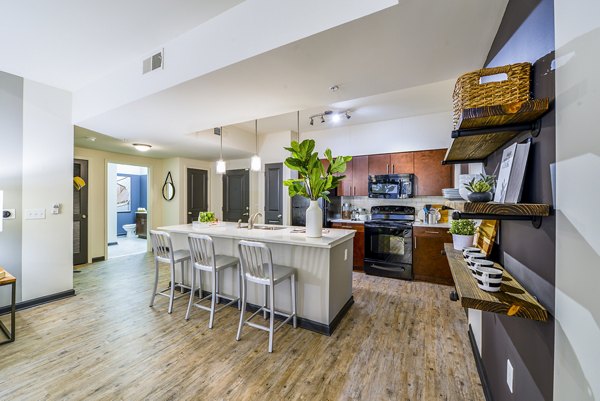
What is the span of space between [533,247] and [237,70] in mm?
2145

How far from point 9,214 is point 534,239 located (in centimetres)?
477

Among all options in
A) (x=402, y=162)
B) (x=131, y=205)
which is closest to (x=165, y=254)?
(x=402, y=162)

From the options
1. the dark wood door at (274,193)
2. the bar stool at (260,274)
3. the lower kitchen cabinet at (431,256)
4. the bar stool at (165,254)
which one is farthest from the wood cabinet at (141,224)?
the lower kitchen cabinet at (431,256)

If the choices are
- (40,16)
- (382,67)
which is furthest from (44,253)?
(382,67)

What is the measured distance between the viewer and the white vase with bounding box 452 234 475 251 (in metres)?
1.85

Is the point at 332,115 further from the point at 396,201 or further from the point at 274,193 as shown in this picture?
the point at 274,193

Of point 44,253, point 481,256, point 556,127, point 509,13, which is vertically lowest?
point 44,253

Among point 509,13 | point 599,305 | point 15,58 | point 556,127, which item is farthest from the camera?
point 15,58

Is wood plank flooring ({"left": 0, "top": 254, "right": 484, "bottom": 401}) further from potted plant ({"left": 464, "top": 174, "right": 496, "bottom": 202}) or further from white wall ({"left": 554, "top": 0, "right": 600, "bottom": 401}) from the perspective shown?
potted plant ({"left": 464, "top": 174, "right": 496, "bottom": 202})

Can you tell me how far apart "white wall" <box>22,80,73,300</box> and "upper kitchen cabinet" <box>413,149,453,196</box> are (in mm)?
5232

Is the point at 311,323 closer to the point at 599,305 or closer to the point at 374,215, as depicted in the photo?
the point at 599,305

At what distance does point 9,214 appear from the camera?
2.90 m

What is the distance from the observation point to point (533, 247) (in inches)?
38.6

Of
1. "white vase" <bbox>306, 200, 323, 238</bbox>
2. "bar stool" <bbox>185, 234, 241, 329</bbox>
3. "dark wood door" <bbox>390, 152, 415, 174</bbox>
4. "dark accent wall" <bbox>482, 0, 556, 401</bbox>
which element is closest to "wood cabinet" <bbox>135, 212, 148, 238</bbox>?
"bar stool" <bbox>185, 234, 241, 329</bbox>
